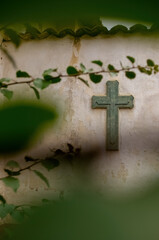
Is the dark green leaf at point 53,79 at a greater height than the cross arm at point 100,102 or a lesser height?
lesser

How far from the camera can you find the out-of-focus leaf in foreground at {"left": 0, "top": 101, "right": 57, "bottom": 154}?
23 centimetres

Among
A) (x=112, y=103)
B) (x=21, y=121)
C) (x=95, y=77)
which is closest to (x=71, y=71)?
(x=95, y=77)

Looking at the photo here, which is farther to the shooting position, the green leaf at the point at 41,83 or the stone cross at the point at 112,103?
the stone cross at the point at 112,103

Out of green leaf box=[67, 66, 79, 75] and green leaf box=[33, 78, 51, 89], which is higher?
green leaf box=[67, 66, 79, 75]

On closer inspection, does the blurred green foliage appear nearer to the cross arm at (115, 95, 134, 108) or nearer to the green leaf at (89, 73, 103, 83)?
the green leaf at (89, 73, 103, 83)

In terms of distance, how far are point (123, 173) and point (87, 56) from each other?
38.6 inches

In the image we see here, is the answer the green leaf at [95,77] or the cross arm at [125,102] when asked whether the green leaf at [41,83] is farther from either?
the cross arm at [125,102]

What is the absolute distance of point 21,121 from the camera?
0.73 ft

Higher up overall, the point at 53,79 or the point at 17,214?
the point at 53,79

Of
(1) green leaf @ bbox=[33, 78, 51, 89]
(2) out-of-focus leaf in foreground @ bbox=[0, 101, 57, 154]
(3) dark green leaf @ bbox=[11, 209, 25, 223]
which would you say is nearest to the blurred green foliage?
(2) out-of-focus leaf in foreground @ bbox=[0, 101, 57, 154]

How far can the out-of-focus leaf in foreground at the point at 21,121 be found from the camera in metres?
0.23

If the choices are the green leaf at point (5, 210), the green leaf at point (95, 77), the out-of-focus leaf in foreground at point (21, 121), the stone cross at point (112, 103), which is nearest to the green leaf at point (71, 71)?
the green leaf at point (95, 77)

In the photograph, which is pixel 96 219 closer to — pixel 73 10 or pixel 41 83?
pixel 73 10

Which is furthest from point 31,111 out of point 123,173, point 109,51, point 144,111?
point 109,51
